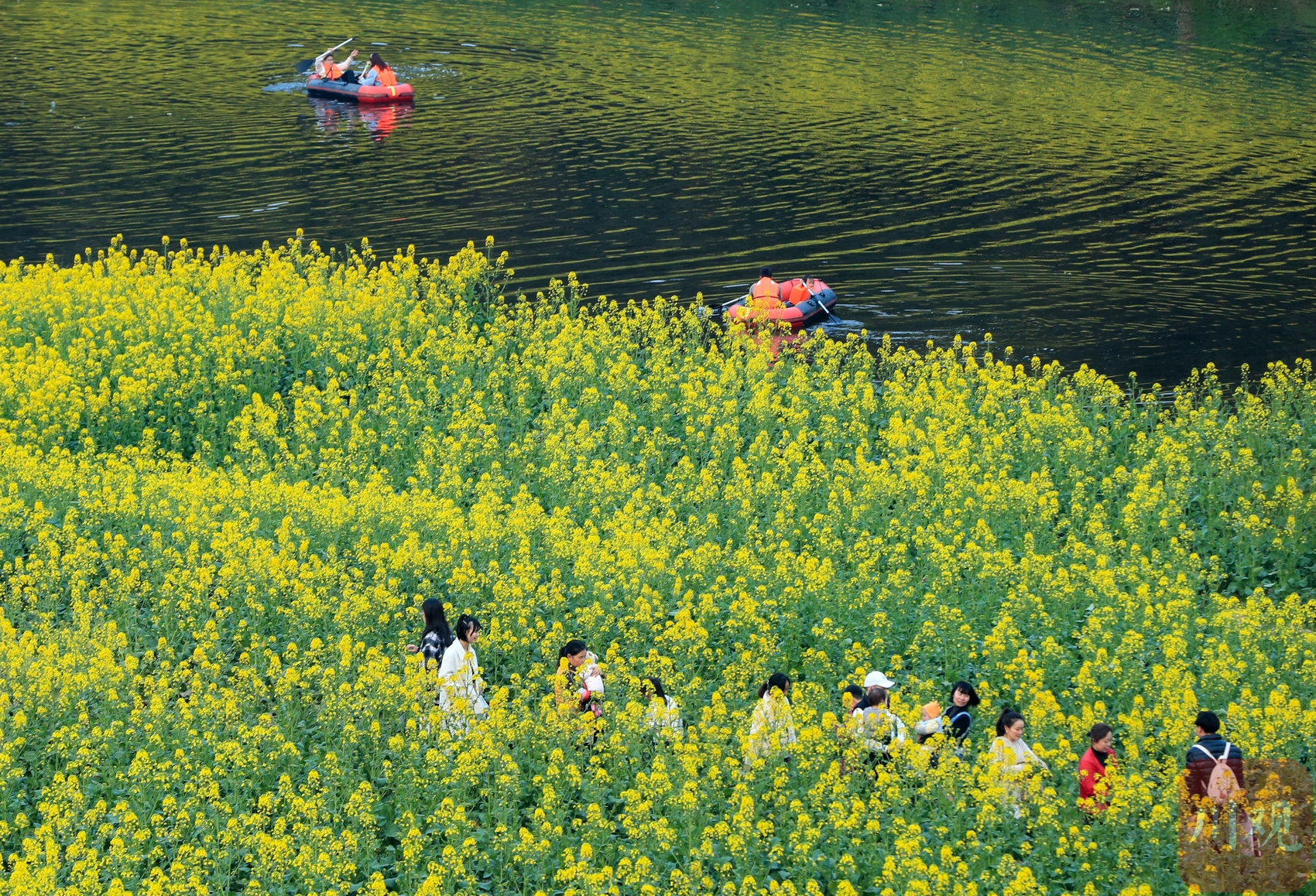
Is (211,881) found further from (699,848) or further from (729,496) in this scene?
(729,496)

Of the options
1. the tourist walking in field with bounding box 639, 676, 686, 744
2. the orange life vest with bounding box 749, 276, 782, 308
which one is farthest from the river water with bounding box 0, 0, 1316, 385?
the tourist walking in field with bounding box 639, 676, 686, 744

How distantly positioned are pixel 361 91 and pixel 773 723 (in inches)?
1395

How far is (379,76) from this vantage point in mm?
42875

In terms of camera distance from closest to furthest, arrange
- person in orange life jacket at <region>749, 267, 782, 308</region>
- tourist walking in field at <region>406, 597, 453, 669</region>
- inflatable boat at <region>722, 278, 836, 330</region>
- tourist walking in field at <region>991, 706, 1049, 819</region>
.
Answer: tourist walking in field at <region>991, 706, 1049, 819</region> < tourist walking in field at <region>406, 597, 453, 669</region> < inflatable boat at <region>722, 278, 836, 330</region> < person in orange life jacket at <region>749, 267, 782, 308</region>

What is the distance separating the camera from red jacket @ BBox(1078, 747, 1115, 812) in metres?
9.87

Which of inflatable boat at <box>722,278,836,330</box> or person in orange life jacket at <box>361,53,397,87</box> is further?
person in orange life jacket at <box>361,53,397,87</box>

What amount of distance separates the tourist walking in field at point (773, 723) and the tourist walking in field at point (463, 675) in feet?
7.32

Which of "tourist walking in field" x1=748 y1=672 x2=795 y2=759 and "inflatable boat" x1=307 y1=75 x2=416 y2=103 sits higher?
"inflatable boat" x1=307 y1=75 x2=416 y2=103

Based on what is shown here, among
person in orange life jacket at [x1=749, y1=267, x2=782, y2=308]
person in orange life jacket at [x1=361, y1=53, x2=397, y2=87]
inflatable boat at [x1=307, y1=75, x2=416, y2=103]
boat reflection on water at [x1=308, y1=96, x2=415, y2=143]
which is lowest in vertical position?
person in orange life jacket at [x1=749, y1=267, x2=782, y2=308]

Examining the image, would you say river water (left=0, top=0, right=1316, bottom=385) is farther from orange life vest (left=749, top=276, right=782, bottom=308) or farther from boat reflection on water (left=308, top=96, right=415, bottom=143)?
orange life vest (left=749, top=276, right=782, bottom=308)

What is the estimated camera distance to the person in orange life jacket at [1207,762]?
32.5 ft

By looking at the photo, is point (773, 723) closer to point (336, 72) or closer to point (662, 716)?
point (662, 716)

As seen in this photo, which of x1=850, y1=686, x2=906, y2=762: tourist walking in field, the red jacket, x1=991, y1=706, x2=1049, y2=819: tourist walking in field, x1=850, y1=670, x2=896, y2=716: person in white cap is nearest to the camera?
the red jacket

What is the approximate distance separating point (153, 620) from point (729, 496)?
6.11 m
